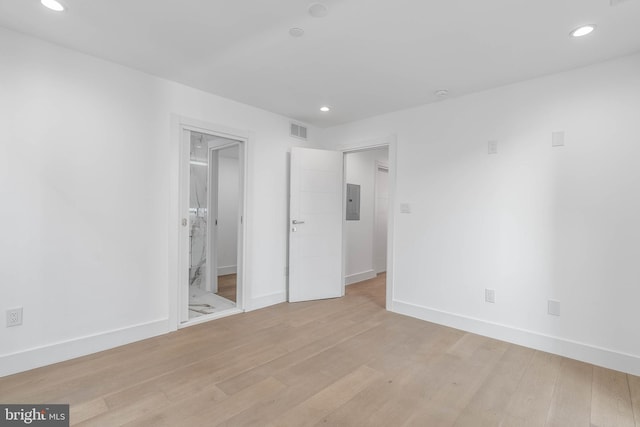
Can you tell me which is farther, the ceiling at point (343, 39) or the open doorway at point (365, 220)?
the open doorway at point (365, 220)

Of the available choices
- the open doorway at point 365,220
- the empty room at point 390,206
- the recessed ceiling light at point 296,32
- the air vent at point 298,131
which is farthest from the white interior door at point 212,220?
the recessed ceiling light at point 296,32

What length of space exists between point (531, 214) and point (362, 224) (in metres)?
2.83

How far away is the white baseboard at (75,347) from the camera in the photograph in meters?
2.16

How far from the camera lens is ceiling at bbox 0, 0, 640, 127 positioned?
1.87 m

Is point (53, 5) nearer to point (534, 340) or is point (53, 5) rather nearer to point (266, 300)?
point (266, 300)

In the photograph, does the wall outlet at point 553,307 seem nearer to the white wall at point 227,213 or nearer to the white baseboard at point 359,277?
the white baseboard at point 359,277

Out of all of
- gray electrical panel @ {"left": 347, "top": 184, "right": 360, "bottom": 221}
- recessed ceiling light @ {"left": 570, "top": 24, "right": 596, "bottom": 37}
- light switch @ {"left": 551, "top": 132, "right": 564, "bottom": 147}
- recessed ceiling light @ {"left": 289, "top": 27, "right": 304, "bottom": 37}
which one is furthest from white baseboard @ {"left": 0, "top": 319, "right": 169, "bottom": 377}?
recessed ceiling light @ {"left": 570, "top": 24, "right": 596, "bottom": 37}

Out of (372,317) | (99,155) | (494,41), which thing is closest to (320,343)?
(372,317)

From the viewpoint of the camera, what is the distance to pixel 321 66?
2.61 m

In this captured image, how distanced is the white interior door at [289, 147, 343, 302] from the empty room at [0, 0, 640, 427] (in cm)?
50

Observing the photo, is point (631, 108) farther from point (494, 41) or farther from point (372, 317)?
point (372, 317)

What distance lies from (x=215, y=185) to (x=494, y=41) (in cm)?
367

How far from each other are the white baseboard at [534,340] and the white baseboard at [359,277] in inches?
59.6

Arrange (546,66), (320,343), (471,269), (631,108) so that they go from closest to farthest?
(631,108)
(546,66)
(320,343)
(471,269)
